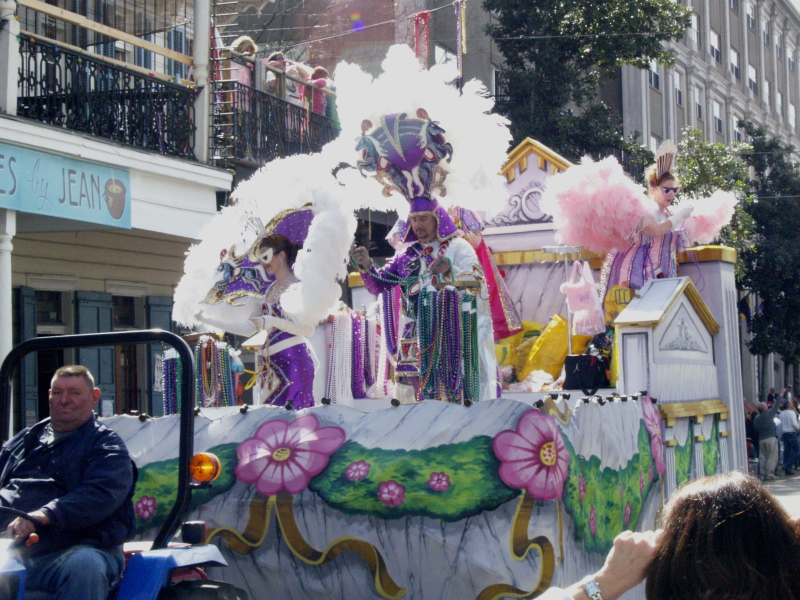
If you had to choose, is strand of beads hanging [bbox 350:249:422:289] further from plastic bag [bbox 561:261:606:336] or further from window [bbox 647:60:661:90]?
window [bbox 647:60:661:90]

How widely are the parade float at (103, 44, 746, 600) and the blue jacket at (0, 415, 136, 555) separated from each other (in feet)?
4.39

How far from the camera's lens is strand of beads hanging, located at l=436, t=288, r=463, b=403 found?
6203 millimetres

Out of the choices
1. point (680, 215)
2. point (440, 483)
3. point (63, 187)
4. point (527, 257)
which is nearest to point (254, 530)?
point (440, 483)

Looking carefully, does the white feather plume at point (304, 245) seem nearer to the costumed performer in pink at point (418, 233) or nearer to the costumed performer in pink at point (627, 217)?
the costumed performer in pink at point (418, 233)

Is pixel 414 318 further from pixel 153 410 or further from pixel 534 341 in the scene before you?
pixel 153 410

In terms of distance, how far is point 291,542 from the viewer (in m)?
4.81

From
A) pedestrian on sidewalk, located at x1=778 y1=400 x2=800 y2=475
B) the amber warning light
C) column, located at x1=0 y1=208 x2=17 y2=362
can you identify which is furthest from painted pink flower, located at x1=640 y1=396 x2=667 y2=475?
pedestrian on sidewalk, located at x1=778 y1=400 x2=800 y2=475

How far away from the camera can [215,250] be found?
703 centimetres

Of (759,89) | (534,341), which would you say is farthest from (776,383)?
(534,341)

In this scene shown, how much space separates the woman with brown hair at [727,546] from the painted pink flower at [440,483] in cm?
267

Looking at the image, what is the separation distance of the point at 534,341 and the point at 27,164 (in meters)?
5.23

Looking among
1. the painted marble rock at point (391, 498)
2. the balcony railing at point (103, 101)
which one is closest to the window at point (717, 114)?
the balcony railing at point (103, 101)

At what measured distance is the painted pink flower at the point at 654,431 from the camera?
6542mm

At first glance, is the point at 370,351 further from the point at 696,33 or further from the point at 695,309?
the point at 696,33
